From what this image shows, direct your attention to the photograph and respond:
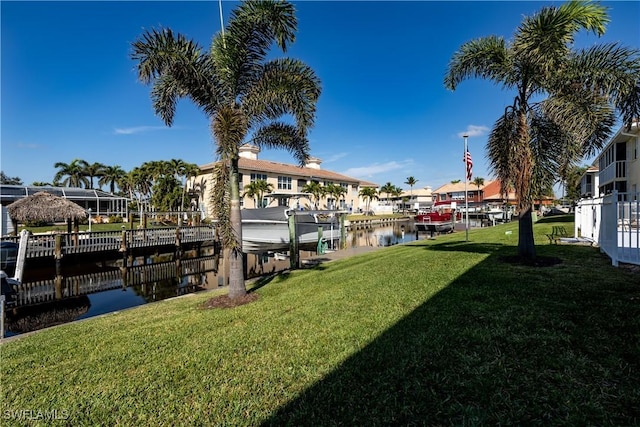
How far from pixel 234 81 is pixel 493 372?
738 cm

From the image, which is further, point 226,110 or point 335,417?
point 226,110

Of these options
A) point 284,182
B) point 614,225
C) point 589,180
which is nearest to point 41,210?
point 614,225

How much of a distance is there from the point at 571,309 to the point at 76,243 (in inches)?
821

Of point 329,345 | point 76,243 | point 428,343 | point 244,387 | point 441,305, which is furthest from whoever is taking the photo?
point 76,243

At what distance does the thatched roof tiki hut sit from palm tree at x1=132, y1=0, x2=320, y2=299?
15319mm

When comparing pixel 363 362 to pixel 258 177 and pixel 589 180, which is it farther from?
pixel 589 180

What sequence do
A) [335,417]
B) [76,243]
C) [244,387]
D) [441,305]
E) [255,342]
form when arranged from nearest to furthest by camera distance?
1. [335,417]
2. [244,387]
3. [255,342]
4. [441,305]
5. [76,243]

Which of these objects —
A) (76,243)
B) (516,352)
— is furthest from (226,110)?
(76,243)

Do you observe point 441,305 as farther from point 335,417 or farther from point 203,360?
point 203,360

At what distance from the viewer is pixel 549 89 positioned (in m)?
8.67

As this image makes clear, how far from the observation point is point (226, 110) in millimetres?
6719

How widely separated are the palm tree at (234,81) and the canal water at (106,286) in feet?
18.8

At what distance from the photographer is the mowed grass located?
2852mm

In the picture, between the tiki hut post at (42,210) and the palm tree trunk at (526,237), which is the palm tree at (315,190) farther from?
the palm tree trunk at (526,237)
